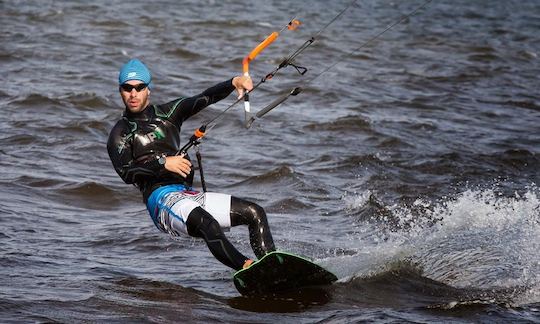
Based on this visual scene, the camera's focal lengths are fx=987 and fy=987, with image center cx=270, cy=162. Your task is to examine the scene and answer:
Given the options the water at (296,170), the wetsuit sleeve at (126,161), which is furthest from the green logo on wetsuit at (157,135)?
the water at (296,170)

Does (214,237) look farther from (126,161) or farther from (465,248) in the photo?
(465,248)

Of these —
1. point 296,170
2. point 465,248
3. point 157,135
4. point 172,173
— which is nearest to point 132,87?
point 157,135

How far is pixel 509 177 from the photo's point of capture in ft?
46.4

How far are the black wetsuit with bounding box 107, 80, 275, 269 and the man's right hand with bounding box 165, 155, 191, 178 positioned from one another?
0.10 meters

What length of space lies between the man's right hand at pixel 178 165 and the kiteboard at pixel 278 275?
2.99ft

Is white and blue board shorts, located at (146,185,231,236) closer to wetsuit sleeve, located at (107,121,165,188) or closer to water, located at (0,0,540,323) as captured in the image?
wetsuit sleeve, located at (107,121,165,188)

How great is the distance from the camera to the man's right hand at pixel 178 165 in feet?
25.7

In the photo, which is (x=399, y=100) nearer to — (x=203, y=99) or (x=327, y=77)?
(x=327, y=77)

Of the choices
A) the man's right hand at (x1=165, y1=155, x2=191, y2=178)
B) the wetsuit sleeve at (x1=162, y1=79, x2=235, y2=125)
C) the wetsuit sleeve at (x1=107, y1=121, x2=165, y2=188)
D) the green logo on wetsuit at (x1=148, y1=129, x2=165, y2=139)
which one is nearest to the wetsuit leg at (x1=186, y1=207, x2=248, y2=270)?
the man's right hand at (x1=165, y1=155, x2=191, y2=178)

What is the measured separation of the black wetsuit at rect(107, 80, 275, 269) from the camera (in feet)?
25.7

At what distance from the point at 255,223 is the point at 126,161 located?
1.19m

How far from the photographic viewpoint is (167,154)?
8.27 m

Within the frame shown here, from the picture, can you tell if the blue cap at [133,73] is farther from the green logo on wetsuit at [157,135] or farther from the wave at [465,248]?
the wave at [465,248]

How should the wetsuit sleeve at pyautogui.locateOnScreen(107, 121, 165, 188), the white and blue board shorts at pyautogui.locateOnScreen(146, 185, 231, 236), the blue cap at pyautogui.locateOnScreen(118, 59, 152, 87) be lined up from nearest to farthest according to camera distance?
the white and blue board shorts at pyautogui.locateOnScreen(146, 185, 231, 236)
the wetsuit sleeve at pyautogui.locateOnScreen(107, 121, 165, 188)
the blue cap at pyautogui.locateOnScreen(118, 59, 152, 87)
